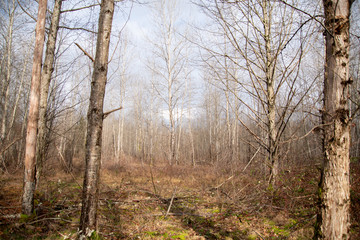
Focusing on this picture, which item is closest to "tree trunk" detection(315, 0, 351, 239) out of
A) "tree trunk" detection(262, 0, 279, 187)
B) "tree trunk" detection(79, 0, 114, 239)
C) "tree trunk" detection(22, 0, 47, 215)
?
"tree trunk" detection(262, 0, 279, 187)

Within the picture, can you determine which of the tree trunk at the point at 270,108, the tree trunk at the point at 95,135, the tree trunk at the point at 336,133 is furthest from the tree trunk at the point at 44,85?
the tree trunk at the point at 336,133

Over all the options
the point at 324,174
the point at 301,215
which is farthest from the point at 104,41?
the point at 301,215

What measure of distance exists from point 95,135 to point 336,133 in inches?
111

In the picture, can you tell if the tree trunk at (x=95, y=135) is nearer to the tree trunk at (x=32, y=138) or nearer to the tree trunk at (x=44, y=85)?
the tree trunk at (x=32, y=138)

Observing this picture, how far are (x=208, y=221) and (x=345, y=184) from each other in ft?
9.88

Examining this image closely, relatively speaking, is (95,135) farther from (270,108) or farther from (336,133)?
(270,108)

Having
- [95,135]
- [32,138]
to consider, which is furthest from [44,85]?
[95,135]

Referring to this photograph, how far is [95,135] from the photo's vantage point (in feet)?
8.86

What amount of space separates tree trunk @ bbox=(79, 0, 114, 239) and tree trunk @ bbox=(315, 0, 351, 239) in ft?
8.61

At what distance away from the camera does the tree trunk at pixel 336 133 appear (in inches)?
81.0

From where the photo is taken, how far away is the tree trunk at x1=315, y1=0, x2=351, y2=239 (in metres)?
2.06

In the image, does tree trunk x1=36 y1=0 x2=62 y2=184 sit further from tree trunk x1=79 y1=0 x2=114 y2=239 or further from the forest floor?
tree trunk x1=79 y1=0 x2=114 y2=239

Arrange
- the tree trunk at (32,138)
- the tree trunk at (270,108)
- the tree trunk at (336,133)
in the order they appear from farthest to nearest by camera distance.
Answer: the tree trunk at (270,108) < the tree trunk at (32,138) < the tree trunk at (336,133)

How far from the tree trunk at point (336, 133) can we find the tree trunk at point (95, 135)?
2623mm
